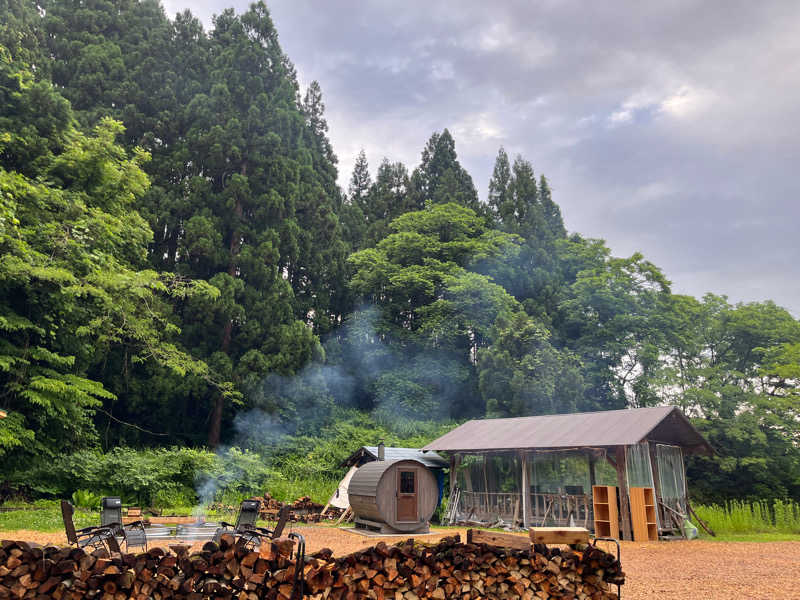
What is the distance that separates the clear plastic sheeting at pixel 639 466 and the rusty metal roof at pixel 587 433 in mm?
435

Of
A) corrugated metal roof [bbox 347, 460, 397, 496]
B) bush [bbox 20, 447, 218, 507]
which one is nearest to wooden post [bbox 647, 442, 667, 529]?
corrugated metal roof [bbox 347, 460, 397, 496]

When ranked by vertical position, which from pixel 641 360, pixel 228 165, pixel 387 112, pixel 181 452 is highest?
pixel 387 112

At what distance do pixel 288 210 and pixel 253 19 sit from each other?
10438 mm

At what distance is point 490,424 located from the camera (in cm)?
1775

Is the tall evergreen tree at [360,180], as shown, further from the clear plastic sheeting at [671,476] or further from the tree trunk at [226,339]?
the clear plastic sheeting at [671,476]

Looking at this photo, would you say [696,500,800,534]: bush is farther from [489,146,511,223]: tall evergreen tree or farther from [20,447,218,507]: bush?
[489,146,511,223]: tall evergreen tree

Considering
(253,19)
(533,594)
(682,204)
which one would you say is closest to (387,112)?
(253,19)

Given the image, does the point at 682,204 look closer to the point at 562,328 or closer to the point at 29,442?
the point at 562,328

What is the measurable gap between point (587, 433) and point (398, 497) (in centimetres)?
493

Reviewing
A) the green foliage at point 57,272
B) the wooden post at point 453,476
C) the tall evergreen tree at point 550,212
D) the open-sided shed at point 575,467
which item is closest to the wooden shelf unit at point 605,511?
the open-sided shed at point 575,467

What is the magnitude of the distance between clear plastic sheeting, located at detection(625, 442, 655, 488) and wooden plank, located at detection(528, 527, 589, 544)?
8844 mm

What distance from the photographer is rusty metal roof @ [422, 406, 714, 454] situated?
43.3 ft

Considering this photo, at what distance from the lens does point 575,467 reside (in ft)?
53.0

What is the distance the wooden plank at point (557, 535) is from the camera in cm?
530
